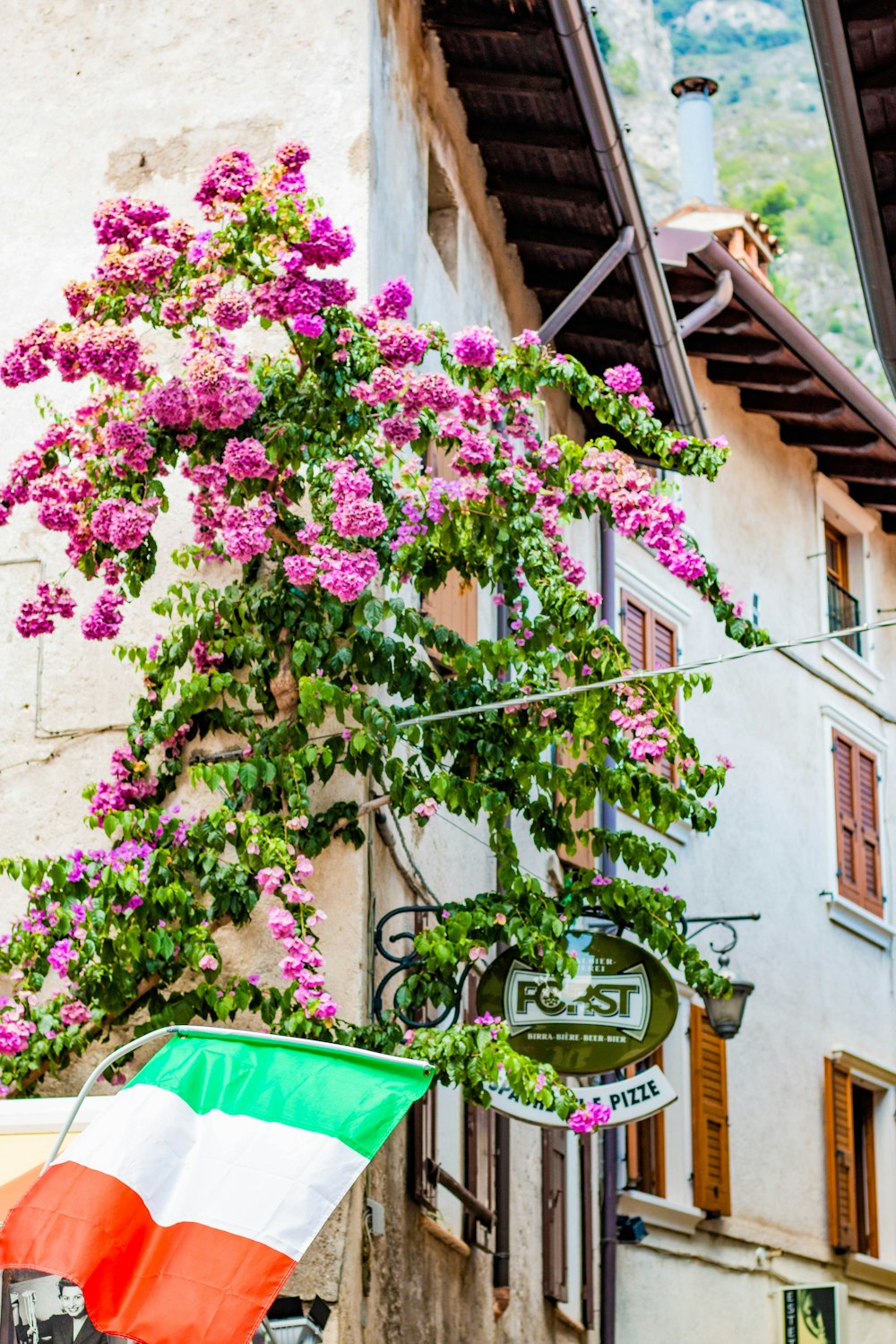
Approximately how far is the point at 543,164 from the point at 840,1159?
33.9 ft

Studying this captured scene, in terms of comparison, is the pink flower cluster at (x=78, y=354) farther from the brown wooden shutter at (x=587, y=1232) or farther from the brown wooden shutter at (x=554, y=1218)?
the brown wooden shutter at (x=587, y=1232)

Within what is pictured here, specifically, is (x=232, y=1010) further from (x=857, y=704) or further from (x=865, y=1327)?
(x=857, y=704)

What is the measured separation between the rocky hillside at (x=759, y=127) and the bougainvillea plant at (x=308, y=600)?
66.1m

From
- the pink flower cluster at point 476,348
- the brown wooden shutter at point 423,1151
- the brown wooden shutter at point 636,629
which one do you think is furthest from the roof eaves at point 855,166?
the brown wooden shutter at point 636,629

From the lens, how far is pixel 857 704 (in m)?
21.3

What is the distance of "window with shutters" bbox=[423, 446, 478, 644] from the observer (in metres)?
10.6

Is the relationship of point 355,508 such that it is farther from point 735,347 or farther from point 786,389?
point 786,389

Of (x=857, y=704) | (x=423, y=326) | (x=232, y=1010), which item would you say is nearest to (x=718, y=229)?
(x=857, y=704)

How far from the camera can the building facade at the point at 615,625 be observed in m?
9.56

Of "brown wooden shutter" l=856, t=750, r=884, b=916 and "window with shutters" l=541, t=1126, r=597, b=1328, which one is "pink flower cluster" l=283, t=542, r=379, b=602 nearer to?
"window with shutters" l=541, t=1126, r=597, b=1328

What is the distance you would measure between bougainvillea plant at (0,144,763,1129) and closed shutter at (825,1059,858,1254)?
10.8m

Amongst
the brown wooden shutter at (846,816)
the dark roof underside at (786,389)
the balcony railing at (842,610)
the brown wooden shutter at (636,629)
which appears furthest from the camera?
the balcony railing at (842,610)

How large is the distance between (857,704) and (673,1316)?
24.0 feet

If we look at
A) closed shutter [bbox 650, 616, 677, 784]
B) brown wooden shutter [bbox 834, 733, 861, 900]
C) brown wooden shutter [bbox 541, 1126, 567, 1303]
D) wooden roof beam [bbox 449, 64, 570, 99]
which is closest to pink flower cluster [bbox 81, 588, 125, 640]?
wooden roof beam [bbox 449, 64, 570, 99]
